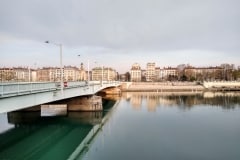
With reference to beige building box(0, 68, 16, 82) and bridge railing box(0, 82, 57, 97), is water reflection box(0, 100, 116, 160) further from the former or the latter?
beige building box(0, 68, 16, 82)

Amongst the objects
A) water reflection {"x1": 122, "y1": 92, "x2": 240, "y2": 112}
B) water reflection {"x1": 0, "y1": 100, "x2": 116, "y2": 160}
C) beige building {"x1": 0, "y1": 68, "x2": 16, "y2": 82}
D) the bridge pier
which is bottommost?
water reflection {"x1": 122, "y1": 92, "x2": 240, "y2": 112}

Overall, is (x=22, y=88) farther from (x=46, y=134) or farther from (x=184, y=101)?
(x=184, y=101)

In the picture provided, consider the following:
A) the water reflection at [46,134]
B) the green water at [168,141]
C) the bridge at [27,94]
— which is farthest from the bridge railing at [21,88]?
the green water at [168,141]

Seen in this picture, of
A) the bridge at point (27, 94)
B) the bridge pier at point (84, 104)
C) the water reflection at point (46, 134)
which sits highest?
the bridge at point (27, 94)

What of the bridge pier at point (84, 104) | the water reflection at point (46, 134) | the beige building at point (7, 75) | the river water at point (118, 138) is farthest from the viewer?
the beige building at point (7, 75)

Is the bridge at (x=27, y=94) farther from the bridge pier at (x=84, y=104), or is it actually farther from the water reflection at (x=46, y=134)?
the bridge pier at (x=84, y=104)

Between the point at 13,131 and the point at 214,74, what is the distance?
538 feet

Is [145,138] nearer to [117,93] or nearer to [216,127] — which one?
[216,127]

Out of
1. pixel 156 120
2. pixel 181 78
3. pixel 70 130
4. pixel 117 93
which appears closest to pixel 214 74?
pixel 181 78

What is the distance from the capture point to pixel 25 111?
143ft

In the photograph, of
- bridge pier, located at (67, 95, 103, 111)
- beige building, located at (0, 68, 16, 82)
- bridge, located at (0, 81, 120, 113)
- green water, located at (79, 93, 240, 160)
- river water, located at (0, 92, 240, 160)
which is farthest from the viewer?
beige building, located at (0, 68, 16, 82)

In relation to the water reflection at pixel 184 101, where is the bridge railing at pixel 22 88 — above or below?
above

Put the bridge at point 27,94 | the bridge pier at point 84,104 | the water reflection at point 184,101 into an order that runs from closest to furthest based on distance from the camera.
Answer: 1. the bridge at point 27,94
2. the bridge pier at point 84,104
3. the water reflection at point 184,101

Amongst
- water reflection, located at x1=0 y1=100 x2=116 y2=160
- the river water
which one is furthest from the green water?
water reflection, located at x1=0 y1=100 x2=116 y2=160
